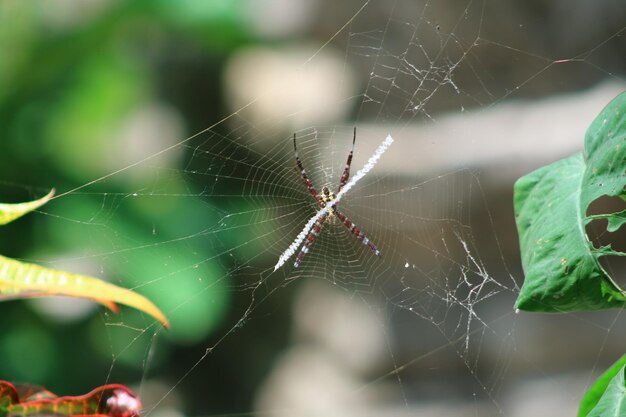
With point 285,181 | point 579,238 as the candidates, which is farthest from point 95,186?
point 579,238

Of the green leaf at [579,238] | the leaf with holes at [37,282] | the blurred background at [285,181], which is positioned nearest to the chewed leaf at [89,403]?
the leaf with holes at [37,282]

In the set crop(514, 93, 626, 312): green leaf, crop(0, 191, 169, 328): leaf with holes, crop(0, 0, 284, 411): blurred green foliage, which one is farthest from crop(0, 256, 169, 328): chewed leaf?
crop(0, 0, 284, 411): blurred green foliage

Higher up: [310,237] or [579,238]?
[579,238]

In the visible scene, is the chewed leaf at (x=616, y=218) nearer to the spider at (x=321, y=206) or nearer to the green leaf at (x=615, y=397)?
the green leaf at (x=615, y=397)

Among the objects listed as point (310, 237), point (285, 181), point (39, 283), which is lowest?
point (310, 237)

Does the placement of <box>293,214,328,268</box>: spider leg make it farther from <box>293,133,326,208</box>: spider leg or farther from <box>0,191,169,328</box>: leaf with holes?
<box>0,191,169,328</box>: leaf with holes

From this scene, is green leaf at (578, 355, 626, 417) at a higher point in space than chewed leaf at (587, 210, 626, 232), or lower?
lower

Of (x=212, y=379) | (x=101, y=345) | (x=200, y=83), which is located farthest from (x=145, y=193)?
(x=212, y=379)

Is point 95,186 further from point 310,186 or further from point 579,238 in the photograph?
point 579,238
